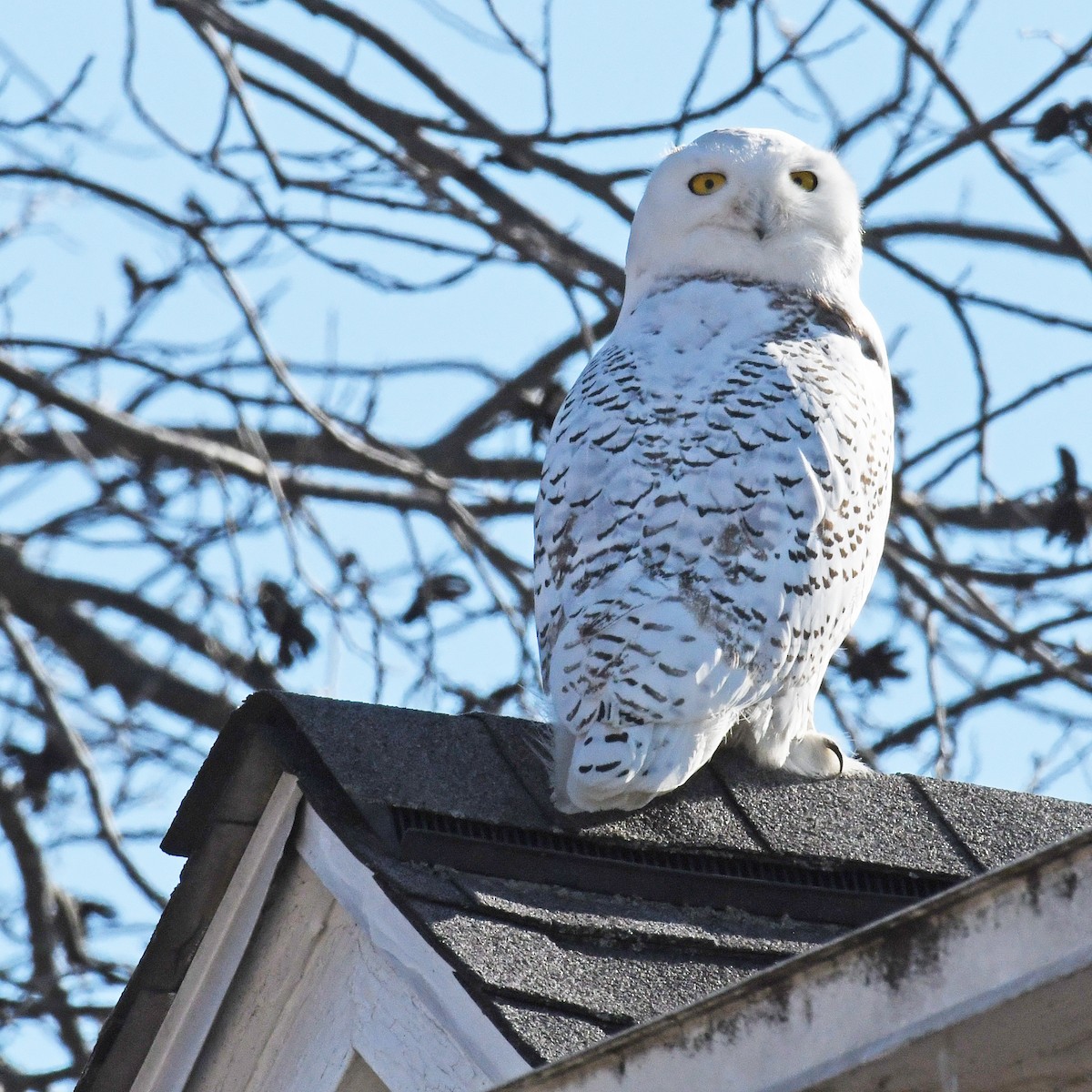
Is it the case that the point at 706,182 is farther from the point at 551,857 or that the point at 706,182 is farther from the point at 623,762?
the point at 551,857

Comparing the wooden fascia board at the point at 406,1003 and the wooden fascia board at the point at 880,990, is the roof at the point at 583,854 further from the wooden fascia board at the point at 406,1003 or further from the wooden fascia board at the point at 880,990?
the wooden fascia board at the point at 880,990

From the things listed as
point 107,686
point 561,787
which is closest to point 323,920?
point 561,787

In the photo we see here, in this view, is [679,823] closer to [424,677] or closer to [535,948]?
[535,948]

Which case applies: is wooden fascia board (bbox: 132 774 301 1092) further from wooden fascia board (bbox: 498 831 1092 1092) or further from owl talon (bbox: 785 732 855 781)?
wooden fascia board (bbox: 498 831 1092 1092)

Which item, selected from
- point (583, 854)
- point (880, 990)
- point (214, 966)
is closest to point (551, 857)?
point (583, 854)

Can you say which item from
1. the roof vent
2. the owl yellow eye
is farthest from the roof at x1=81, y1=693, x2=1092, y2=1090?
the owl yellow eye

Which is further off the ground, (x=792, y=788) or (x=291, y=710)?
(x=792, y=788)

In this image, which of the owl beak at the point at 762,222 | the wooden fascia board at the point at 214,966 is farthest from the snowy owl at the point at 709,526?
the wooden fascia board at the point at 214,966

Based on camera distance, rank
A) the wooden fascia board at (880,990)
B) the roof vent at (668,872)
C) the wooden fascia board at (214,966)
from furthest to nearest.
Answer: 1. the wooden fascia board at (214,966)
2. the roof vent at (668,872)
3. the wooden fascia board at (880,990)

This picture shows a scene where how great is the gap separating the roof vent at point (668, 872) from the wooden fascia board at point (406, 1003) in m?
0.10

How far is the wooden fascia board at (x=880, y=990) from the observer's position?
157 cm

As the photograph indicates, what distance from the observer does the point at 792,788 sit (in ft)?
10.8

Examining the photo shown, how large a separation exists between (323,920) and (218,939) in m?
0.18

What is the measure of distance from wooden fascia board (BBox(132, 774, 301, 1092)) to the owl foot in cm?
99
